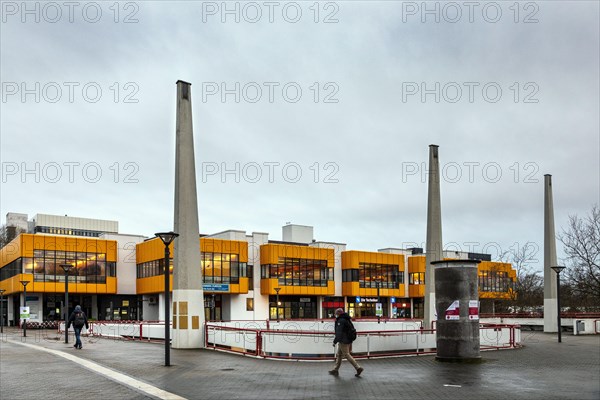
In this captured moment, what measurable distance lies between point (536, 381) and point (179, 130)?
17.6 meters

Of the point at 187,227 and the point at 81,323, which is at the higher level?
the point at 187,227

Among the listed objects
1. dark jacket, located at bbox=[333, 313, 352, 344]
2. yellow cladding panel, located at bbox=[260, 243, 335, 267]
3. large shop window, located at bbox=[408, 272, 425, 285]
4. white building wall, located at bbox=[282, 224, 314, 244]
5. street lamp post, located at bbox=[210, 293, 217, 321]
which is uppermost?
white building wall, located at bbox=[282, 224, 314, 244]

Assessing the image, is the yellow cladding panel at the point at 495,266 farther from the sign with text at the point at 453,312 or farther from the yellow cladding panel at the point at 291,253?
the sign with text at the point at 453,312

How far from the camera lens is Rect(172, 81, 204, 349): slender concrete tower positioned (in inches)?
1008

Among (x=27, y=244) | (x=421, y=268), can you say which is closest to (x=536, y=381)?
(x=27, y=244)

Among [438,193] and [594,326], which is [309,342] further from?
[594,326]

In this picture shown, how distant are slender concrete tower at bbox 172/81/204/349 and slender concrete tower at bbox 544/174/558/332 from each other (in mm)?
27620

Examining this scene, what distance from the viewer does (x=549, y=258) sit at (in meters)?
43.7

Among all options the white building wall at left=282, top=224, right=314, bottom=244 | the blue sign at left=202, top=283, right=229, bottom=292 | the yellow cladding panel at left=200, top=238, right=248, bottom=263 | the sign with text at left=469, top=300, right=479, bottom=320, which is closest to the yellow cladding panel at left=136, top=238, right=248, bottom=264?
the yellow cladding panel at left=200, top=238, right=248, bottom=263

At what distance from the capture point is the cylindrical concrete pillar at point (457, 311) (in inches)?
773

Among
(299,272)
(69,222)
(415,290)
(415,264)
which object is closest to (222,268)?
(299,272)

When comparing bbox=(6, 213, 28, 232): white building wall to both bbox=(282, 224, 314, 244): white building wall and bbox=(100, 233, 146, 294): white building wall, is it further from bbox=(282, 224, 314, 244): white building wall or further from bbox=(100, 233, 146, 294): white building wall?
bbox=(100, 233, 146, 294): white building wall

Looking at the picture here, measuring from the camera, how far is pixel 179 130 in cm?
2667

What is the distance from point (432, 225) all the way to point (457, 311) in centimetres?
1554
